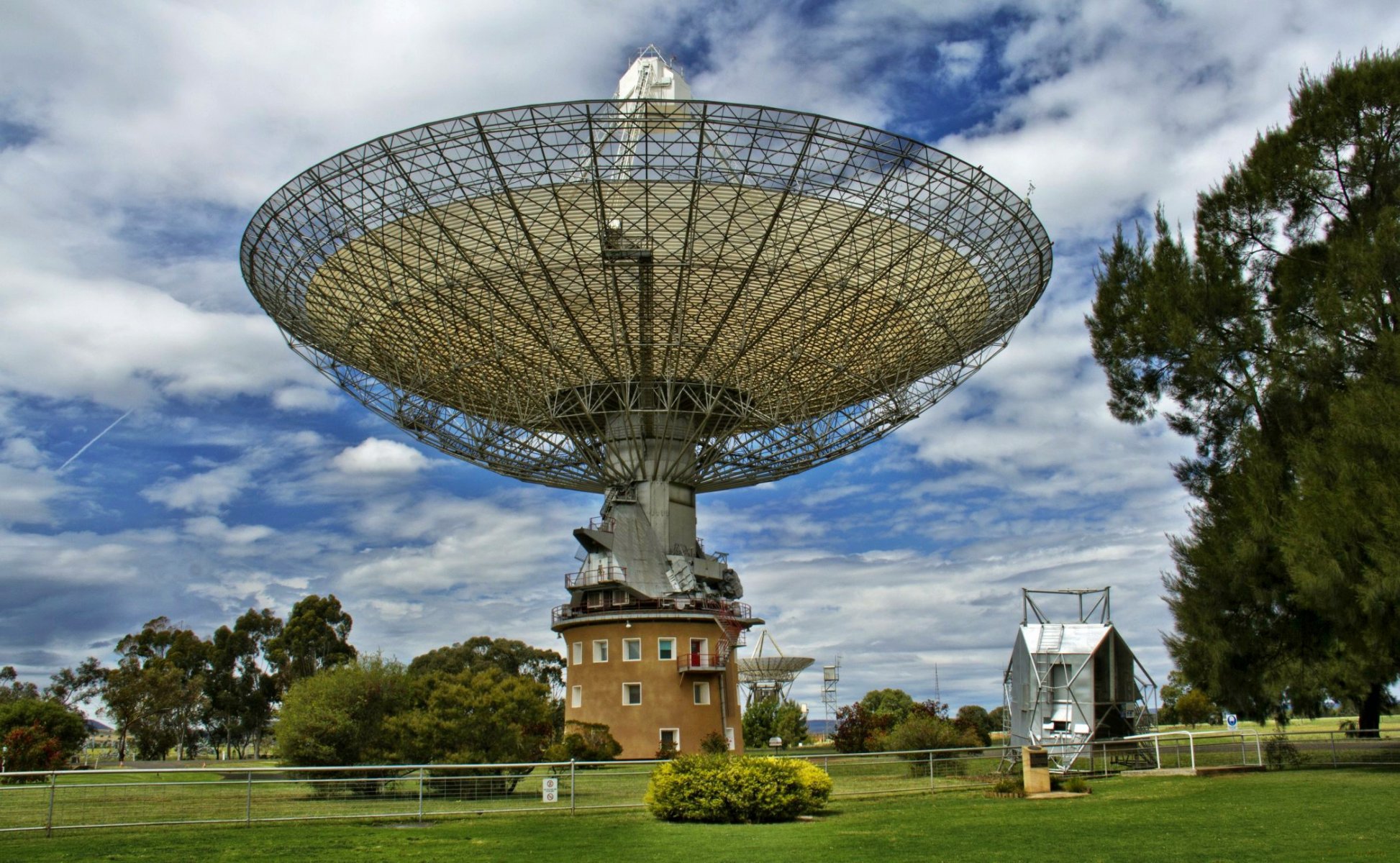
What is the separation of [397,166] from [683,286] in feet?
33.2

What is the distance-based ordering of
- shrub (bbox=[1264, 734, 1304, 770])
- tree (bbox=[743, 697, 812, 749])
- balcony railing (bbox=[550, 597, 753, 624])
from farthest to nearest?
tree (bbox=[743, 697, 812, 749])
balcony railing (bbox=[550, 597, 753, 624])
shrub (bbox=[1264, 734, 1304, 770])

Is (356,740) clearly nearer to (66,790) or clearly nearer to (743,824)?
(66,790)

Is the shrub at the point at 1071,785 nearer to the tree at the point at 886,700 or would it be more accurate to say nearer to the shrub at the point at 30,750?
the shrub at the point at 30,750

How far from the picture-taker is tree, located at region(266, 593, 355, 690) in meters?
79.1

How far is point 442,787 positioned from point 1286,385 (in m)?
21.9

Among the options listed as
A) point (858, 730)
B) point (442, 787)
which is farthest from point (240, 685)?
point (442, 787)

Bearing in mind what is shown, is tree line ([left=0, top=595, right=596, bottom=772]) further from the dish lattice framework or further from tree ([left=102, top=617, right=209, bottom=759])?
A: the dish lattice framework

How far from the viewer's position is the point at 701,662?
46.4m

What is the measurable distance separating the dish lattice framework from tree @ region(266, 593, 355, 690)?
41.0 m

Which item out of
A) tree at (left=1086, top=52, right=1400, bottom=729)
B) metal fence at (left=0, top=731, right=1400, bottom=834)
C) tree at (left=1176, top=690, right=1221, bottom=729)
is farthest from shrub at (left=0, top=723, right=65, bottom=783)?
tree at (left=1176, top=690, right=1221, bottom=729)

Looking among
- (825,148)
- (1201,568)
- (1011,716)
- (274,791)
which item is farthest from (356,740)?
(1201,568)

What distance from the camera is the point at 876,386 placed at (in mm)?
41688

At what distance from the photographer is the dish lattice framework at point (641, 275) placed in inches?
1201

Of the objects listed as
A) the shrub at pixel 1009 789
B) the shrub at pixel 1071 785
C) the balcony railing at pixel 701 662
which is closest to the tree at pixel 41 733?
the balcony railing at pixel 701 662
